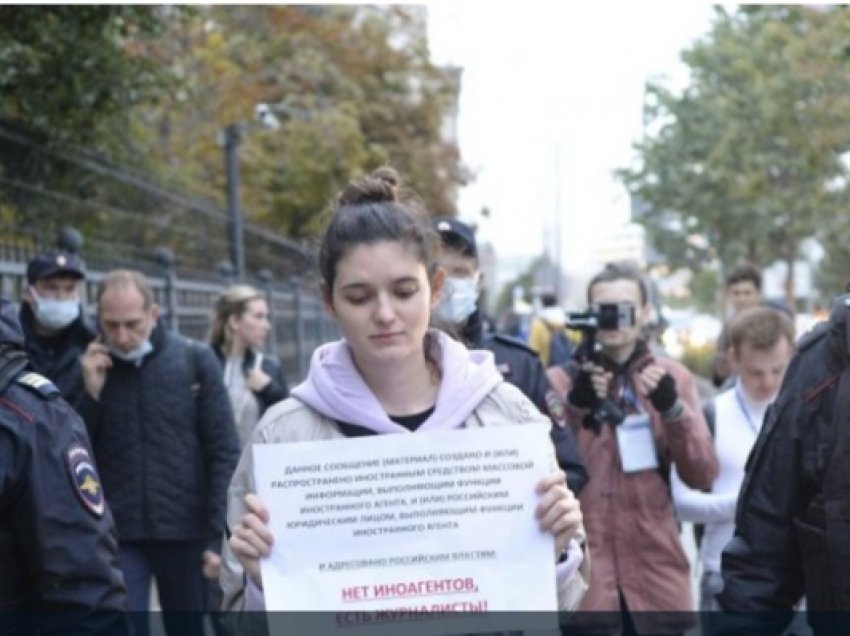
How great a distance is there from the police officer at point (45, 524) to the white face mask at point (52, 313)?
3.49m

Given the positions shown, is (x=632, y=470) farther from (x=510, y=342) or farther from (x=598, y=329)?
(x=510, y=342)

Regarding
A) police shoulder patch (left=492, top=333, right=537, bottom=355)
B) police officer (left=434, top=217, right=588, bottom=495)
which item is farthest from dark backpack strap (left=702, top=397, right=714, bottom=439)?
police shoulder patch (left=492, top=333, right=537, bottom=355)

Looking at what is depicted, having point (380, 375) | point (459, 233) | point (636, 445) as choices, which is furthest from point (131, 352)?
point (380, 375)

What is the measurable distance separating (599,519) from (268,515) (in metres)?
2.88

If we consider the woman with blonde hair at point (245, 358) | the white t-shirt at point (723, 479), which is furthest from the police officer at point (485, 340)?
the woman with blonde hair at point (245, 358)

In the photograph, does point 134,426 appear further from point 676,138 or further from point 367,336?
point 676,138

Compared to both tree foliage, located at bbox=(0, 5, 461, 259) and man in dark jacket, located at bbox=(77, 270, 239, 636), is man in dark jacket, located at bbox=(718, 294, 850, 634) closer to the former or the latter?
tree foliage, located at bbox=(0, 5, 461, 259)

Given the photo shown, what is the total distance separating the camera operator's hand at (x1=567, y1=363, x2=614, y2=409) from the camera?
5723mm

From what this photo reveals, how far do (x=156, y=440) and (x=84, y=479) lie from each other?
297 centimetres

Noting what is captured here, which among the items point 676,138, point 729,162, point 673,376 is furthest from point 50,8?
point 676,138

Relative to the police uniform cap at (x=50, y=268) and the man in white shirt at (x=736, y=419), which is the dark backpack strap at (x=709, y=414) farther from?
the police uniform cap at (x=50, y=268)

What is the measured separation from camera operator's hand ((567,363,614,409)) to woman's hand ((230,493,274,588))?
113 inches

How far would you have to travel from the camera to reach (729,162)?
126 ft

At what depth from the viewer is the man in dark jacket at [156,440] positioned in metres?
6.48
